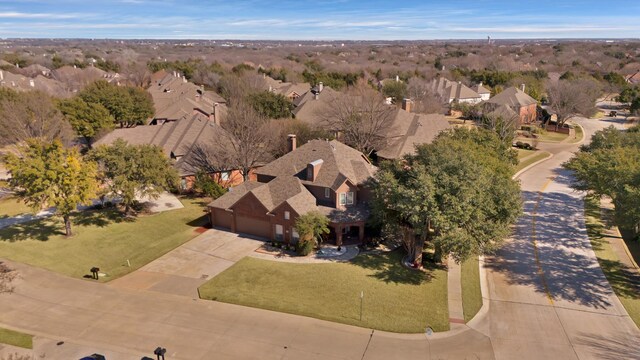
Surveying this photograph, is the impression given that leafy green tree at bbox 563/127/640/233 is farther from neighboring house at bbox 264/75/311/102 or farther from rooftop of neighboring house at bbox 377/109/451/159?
neighboring house at bbox 264/75/311/102

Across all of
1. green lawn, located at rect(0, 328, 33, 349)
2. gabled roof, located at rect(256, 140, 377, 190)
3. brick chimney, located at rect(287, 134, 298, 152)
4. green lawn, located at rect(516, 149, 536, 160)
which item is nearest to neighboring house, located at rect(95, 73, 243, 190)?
brick chimney, located at rect(287, 134, 298, 152)

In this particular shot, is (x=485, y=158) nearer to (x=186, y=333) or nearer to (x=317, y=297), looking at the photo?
(x=317, y=297)

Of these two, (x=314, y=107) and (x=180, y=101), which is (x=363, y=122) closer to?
(x=314, y=107)

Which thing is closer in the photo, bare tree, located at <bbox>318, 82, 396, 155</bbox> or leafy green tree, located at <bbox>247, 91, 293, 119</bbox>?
bare tree, located at <bbox>318, 82, 396, 155</bbox>

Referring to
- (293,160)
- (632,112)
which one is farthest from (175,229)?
(632,112)

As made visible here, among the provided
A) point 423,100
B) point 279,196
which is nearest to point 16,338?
point 279,196

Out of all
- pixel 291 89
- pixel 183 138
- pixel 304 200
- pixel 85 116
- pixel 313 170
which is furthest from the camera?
pixel 291 89
